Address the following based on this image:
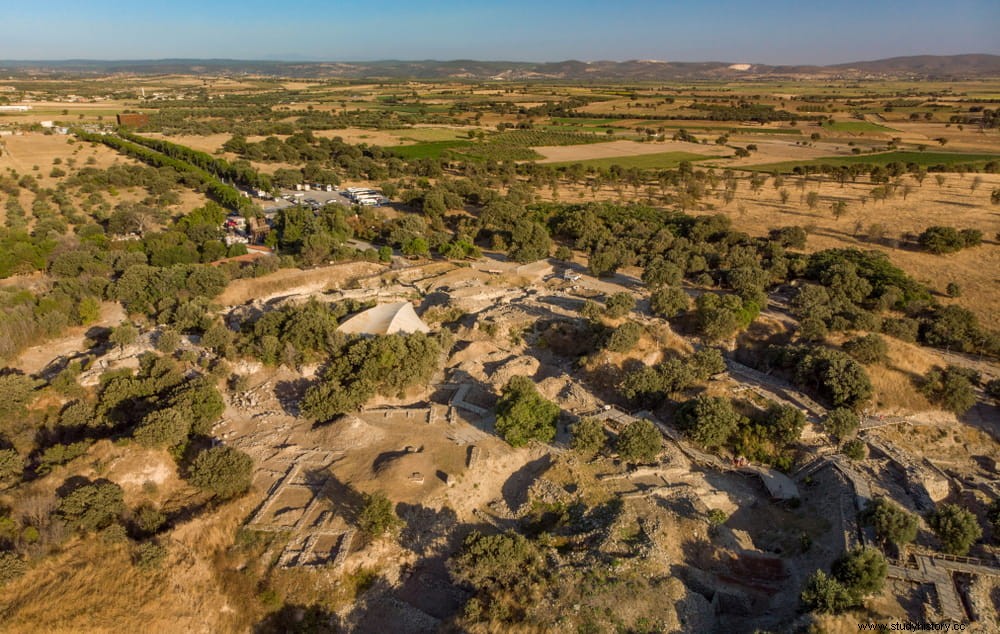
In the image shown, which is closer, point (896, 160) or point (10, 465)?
point (10, 465)

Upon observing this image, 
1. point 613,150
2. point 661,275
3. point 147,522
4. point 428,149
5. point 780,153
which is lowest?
point 147,522

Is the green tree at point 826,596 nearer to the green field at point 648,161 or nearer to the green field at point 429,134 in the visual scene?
the green field at point 648,161

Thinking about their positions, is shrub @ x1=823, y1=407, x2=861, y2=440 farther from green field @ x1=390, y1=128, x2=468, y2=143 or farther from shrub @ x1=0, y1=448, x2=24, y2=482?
green field @ x1=390, y1=128, x2=468, y2=143

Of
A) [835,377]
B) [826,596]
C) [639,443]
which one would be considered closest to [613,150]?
[835,377]

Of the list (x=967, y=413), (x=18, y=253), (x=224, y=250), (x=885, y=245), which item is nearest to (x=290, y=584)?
(x=967, y=413)

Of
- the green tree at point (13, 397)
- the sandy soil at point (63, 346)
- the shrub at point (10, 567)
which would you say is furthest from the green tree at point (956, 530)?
the sandy soil at point (63, 346)

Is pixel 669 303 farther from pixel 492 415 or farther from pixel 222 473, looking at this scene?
pixel 222 473

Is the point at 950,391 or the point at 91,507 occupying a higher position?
the point at 950,391
